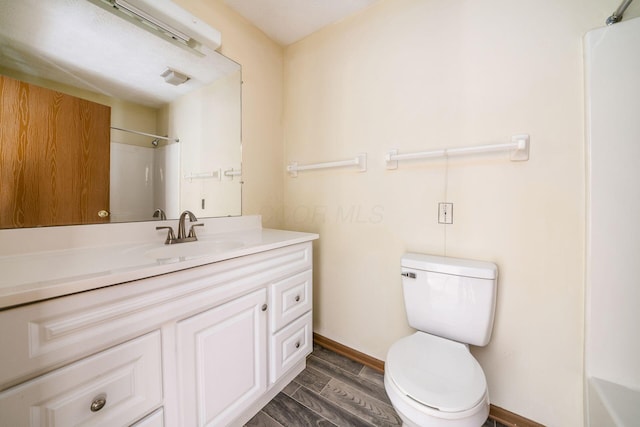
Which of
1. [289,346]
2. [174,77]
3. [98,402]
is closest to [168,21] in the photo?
[174,77]

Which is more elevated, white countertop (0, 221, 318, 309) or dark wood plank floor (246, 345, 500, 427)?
white countertop (0, 221, 318, 309)

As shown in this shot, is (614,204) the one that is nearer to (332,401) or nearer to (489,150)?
(489,150)

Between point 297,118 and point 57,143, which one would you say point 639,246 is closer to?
point 297,118

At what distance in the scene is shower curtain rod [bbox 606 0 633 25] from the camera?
2.67 ft

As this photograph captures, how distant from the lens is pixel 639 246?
33.6 inches

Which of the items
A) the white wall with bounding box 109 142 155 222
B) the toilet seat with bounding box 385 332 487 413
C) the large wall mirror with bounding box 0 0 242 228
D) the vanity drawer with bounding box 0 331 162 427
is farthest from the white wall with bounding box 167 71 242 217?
the toilet seat with bounding box 385 332 487 413

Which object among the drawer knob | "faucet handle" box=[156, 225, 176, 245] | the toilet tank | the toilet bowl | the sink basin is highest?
"faucet handle" box=[156, 225, 176, 245]

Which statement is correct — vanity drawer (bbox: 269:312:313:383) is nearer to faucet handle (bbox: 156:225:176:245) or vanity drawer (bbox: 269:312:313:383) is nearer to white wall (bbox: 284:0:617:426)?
white wall (bbox: 284:0:617:426)

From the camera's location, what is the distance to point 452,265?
109 centimetres

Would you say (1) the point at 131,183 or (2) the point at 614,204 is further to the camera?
(1) the point at 131,183

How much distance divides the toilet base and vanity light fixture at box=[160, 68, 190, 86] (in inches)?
72.1

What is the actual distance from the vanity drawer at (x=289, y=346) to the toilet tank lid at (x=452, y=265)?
0.71 metres

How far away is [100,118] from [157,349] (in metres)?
1.03

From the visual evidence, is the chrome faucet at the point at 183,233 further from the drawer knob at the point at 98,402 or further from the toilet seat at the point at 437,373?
the toilet seat at the point at 437,373
